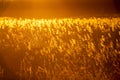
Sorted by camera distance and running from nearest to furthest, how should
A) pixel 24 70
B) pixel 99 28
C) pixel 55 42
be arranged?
1. pixel 24 70
2. pixel 55 42
3. pixel 99 28

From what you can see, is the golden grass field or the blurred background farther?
the blurred background

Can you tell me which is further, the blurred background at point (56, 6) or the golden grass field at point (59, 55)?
the blurred background at point (56, 6)

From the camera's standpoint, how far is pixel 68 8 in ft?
102

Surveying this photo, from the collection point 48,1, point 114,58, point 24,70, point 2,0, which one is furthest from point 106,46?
point 48,1

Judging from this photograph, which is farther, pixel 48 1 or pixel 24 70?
pixel 48 1

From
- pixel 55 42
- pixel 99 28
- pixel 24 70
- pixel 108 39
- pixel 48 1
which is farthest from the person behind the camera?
pixel 48 1

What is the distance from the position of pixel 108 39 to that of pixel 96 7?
20535mm

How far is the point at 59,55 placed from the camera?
8.47 metres

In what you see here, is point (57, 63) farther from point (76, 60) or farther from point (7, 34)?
point (7, 34)

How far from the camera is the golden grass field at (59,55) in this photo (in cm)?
743

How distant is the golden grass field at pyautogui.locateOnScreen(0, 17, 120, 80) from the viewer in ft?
24.4

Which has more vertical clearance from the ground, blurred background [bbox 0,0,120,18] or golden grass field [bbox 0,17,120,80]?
blurred background [bbox 0,0,120,18]

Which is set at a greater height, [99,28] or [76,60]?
[99,28]

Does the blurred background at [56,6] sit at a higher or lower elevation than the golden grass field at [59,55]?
higher
